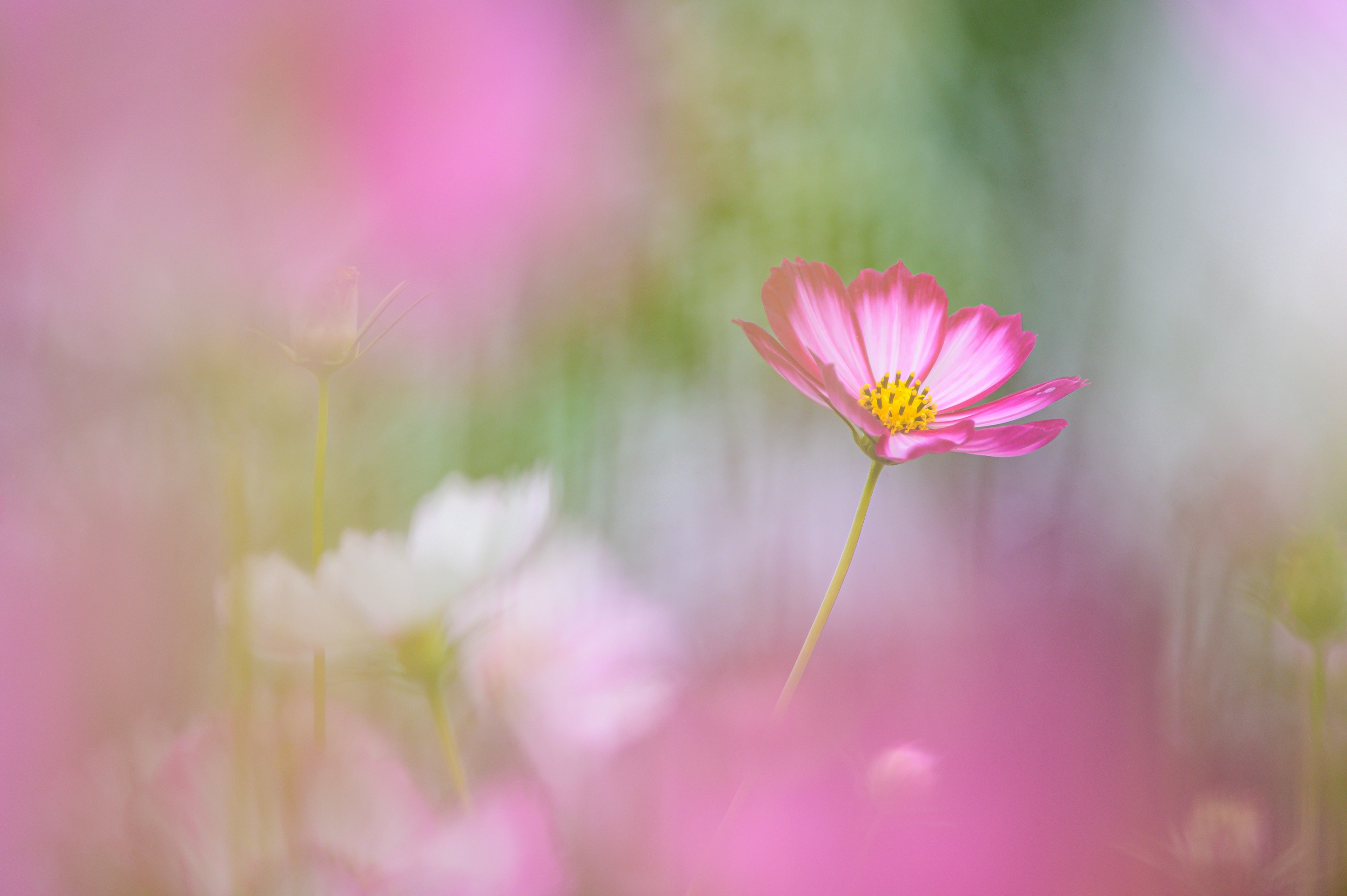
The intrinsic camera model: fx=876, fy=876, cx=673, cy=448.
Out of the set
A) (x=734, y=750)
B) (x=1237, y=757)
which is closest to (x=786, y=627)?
(x=734, y=750)

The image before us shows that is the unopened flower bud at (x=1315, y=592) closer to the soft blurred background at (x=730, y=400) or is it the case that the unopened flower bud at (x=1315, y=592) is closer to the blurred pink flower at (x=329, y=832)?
the soft blurred background at (x=730, y=400)

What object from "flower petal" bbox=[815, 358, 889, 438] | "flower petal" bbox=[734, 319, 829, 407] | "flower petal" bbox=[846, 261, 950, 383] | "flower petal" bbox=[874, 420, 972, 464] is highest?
"flower petal" bbox=[846, 261, 950, 383]

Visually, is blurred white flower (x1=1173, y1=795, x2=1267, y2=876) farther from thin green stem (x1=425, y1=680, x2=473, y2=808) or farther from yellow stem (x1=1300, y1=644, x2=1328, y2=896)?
thin green stem (x1=425, y1=680, x2=473, y2=808)

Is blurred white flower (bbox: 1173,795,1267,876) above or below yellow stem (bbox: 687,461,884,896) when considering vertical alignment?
below

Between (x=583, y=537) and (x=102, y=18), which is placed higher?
(x=102, y=18)

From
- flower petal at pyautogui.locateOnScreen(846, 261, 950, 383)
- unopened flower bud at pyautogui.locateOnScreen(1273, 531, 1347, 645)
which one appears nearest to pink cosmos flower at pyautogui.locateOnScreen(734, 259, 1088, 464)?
flower petal at pyautogui.locateOnScreen(846, 261, 950, 383)

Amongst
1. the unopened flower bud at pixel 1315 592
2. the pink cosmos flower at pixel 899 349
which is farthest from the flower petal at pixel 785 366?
the unopened flower bud at pixel 1315 592

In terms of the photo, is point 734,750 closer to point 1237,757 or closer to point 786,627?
point 786,627
